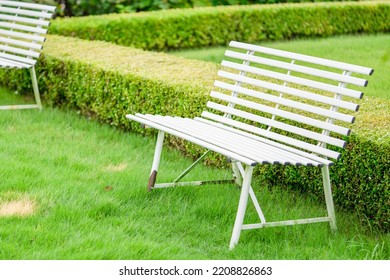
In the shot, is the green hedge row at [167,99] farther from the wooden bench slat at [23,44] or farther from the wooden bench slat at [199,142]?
the wooden bench slat at [199,142]

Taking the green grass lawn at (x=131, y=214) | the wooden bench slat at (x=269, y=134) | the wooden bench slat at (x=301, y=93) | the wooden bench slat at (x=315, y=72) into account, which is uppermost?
the wooden bench slat at (x=315, y=72)

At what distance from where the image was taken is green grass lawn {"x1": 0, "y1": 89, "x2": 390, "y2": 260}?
4156 millimetres

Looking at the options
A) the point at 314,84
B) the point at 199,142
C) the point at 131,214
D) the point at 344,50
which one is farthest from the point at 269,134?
the point at 344,50

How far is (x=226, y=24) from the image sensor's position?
450 inches

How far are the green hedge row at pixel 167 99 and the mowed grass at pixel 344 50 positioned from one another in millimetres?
2497

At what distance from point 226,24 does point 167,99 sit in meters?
5.48

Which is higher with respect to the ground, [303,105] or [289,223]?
[303,105]

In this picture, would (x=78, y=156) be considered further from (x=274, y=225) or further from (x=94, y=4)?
(x=94, y=4)

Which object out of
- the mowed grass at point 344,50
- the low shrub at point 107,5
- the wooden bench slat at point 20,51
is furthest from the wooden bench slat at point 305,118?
the low shrub at point 107,5

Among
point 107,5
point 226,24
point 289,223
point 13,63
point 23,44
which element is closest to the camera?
point 289,223

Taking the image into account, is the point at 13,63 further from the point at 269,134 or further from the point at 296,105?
the point at 296,105

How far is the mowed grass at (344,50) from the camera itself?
9374 mm

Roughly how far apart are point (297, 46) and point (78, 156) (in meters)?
5.83

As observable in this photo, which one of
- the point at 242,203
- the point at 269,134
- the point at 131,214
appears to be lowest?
the point at 131,214
